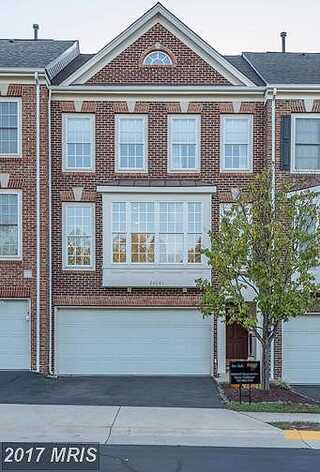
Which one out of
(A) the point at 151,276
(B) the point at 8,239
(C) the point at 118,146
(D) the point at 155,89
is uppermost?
(D) the point at 155,89

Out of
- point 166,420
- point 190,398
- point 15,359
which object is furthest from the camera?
point 15,359

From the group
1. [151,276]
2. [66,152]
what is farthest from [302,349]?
[66,152]

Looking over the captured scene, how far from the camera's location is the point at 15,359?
18.5 m

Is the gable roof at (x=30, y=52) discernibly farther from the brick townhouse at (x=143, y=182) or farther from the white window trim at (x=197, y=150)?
the white window trim at (x=197, y=150)

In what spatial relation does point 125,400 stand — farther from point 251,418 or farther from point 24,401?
point 251,418

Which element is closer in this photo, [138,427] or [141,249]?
[138,427]

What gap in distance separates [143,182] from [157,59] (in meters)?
4.24

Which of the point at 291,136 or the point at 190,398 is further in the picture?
the point at 291,136

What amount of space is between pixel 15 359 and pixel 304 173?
36.2ft

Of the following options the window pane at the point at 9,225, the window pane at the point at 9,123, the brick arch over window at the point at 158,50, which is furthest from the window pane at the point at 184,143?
the window pane at the point at 9,225

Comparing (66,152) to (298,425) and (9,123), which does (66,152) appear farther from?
(298,425)

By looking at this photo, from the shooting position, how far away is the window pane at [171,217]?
1905cm

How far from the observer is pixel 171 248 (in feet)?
62.3

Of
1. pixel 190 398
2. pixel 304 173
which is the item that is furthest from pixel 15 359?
pixel 304 173
